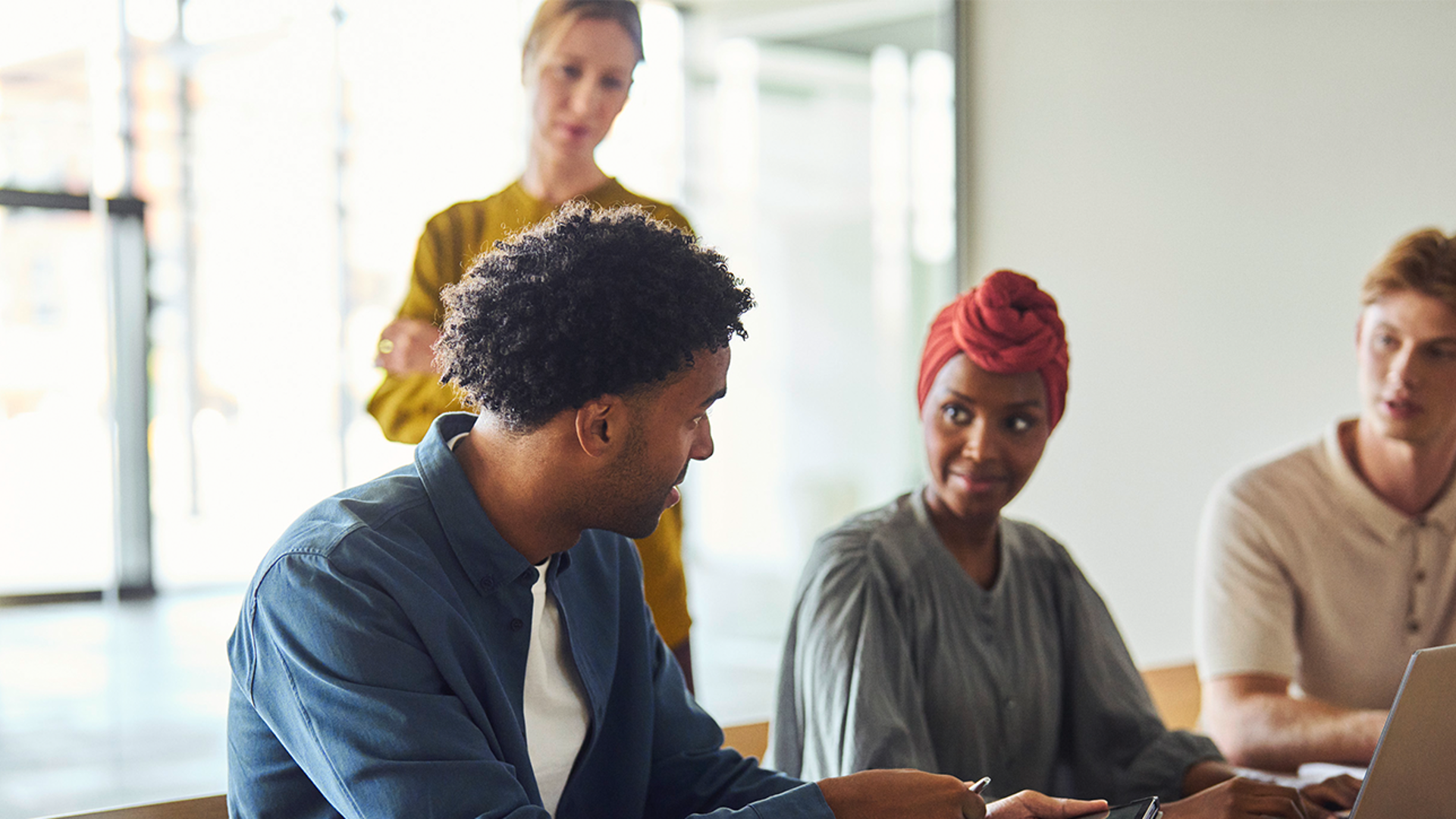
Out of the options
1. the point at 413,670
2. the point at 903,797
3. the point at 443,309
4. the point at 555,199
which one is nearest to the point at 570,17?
the point at 555,199

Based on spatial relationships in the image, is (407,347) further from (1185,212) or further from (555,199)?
(1185,212)

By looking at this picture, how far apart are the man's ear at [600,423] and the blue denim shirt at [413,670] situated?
0.42ft

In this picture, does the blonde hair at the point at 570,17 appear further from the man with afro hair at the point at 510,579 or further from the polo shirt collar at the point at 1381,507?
the polo shirt collar at the point at 1381,507

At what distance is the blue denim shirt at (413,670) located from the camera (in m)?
1.09

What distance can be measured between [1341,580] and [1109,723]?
69cm

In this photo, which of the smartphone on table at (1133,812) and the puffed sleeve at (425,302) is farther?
the puffed sleeve at (425,302)

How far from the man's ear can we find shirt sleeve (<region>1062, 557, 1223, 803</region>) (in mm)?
901

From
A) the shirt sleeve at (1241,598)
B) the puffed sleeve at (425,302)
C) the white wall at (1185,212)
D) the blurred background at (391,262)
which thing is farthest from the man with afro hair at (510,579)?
the blurred background at (391,262)

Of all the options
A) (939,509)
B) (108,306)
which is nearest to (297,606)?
(939,509)

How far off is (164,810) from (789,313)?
518cm

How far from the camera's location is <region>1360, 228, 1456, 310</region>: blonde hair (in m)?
2.10

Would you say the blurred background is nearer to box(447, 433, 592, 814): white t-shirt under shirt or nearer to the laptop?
the laptop

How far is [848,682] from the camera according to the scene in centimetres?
166

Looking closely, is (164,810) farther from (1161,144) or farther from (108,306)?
(108,306)
